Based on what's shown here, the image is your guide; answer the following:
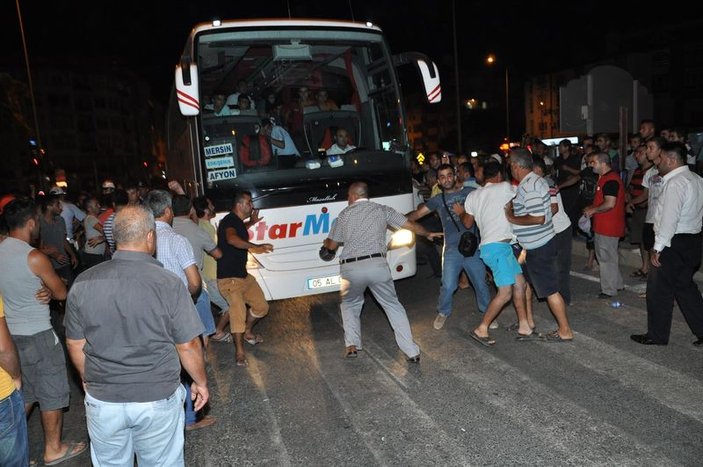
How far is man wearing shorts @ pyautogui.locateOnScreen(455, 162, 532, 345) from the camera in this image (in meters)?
6.12

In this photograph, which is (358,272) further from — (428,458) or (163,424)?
(163,424)

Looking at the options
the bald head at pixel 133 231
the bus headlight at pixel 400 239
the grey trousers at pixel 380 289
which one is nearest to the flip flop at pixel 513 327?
the grey trousers at pixel 380 289

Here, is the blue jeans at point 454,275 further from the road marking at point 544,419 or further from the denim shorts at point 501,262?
the road marking at point 544,419

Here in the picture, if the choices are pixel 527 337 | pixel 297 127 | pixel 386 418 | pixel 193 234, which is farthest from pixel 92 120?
pixel 386 418

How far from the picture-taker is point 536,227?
597 centimetres

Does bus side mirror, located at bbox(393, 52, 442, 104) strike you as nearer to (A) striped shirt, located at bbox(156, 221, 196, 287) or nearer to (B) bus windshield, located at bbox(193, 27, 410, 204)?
(B) bus windshield, located at bbox(193, 27, 410, 204)

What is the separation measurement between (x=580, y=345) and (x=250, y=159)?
4.17m

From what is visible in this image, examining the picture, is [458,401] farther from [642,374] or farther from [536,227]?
[536,227]

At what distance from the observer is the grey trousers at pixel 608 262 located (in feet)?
24.8

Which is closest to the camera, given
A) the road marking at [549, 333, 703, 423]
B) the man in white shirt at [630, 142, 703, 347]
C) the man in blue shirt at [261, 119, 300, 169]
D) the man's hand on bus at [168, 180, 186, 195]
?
the road marking at [549, 333, 703, 423]

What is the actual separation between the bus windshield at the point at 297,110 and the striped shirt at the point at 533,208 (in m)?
1.86

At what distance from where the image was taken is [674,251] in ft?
18.5

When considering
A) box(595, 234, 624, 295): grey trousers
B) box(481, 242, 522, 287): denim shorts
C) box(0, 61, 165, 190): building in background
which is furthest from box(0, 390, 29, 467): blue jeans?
box(0, 61, 165, 190): building in background

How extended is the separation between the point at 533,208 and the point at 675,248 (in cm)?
135
